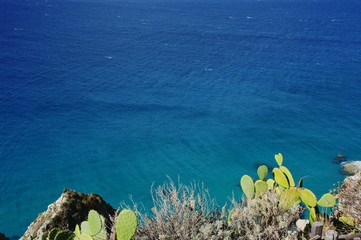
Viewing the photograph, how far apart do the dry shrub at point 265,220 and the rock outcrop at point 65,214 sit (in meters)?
2.97

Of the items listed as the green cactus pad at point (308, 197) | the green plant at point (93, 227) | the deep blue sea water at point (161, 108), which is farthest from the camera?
the deep blue sea water at point (161, 108)

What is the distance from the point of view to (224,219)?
852 cm

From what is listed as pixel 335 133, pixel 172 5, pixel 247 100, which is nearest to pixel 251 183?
pixel 335 133

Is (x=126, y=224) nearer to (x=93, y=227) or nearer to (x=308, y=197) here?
(x=93, y=227)

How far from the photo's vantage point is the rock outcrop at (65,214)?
29.4 feet

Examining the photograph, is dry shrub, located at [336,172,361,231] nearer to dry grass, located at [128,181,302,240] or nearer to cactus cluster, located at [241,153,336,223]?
cactus cluster, located at [241,153,336,223]

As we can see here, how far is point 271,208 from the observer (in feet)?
28.2

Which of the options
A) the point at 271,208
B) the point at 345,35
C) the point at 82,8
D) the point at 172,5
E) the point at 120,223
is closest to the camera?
the point at 120,223

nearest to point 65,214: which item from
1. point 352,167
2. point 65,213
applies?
point 65,213

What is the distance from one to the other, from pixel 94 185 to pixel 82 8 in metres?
72.6

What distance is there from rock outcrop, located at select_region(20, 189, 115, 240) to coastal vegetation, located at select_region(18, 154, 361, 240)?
1.9 inches

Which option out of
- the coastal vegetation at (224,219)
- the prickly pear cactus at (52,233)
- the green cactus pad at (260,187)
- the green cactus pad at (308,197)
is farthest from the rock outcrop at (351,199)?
the prickly pear cactus at (52,233)

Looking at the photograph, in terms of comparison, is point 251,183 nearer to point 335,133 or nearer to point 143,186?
point 143,186

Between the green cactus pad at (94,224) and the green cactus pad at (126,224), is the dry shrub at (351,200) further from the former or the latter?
the green cactus pad at (94,224)
